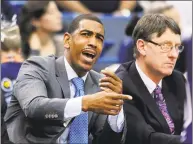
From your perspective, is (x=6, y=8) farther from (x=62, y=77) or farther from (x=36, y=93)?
(x=36, y=93)

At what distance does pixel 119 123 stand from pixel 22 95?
42 centimetres

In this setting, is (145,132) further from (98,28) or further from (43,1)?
(43,1)

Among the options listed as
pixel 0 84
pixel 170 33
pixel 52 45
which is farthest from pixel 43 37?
pixel 170 33

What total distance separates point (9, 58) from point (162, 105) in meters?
1.10

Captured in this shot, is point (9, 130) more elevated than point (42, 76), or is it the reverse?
point (42, 76)

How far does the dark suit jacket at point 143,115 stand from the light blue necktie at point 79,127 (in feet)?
0.34

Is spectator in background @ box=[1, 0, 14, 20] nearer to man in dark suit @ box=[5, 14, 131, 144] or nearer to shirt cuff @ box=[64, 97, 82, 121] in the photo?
man in dark suit @ box=[5, 14, 131, 144]

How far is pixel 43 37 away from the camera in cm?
501

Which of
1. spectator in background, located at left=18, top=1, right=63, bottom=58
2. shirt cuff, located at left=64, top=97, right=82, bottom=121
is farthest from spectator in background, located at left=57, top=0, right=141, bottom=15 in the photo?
shirt cuff, located at left=64, top=97, right=82, bottom=121

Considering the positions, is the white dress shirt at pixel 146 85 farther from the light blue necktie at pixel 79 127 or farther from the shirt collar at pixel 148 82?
the light blue necktie at pixel 79 127

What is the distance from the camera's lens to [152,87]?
2.83 metres

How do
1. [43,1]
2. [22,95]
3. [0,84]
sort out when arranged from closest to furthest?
[22,95] < [0,84] < [43,1]

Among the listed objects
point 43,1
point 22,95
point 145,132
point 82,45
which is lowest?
point 145,132

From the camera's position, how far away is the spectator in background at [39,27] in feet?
15.8
